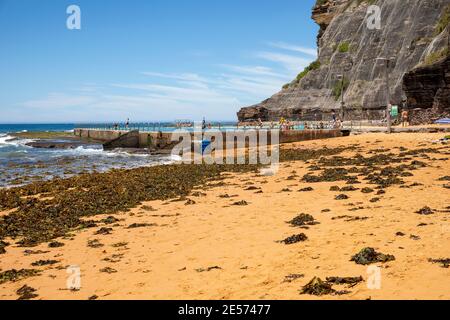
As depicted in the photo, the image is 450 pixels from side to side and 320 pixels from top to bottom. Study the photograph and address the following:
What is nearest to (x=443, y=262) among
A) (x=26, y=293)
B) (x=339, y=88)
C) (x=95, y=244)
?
(x=26, y=293)

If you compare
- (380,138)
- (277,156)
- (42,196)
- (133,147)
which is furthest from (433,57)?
(42,196)

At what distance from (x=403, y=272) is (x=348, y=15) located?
10215 cm

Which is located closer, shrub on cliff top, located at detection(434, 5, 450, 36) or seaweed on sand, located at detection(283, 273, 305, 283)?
seaweed on sand, located at detection(283, 273, 305, 283)

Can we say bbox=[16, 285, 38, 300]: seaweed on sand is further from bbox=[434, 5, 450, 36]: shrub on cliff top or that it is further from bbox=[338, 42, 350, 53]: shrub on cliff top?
bbox=[338, 42, 350, 53]: shrub on cliff top

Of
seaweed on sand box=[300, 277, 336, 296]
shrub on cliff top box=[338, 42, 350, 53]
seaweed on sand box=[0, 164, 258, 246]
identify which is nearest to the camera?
seaweed on sand box=[300, 277, 336, 296]

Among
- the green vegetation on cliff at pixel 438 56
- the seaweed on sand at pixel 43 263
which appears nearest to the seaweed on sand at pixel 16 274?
the seaweed on sand at pixel 43 263

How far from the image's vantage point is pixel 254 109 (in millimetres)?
91125

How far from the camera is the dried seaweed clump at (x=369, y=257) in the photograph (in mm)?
7621

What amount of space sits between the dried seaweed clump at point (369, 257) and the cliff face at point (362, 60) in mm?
56234

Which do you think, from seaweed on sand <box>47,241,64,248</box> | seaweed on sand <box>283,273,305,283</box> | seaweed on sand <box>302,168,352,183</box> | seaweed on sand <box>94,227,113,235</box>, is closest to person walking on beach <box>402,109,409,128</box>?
seaweed on sand <box>302,168,352,183</box>

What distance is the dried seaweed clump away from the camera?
25.0 ft

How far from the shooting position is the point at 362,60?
80000 millimetres

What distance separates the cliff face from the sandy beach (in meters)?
50.9

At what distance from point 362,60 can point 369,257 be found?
78.8 metres
